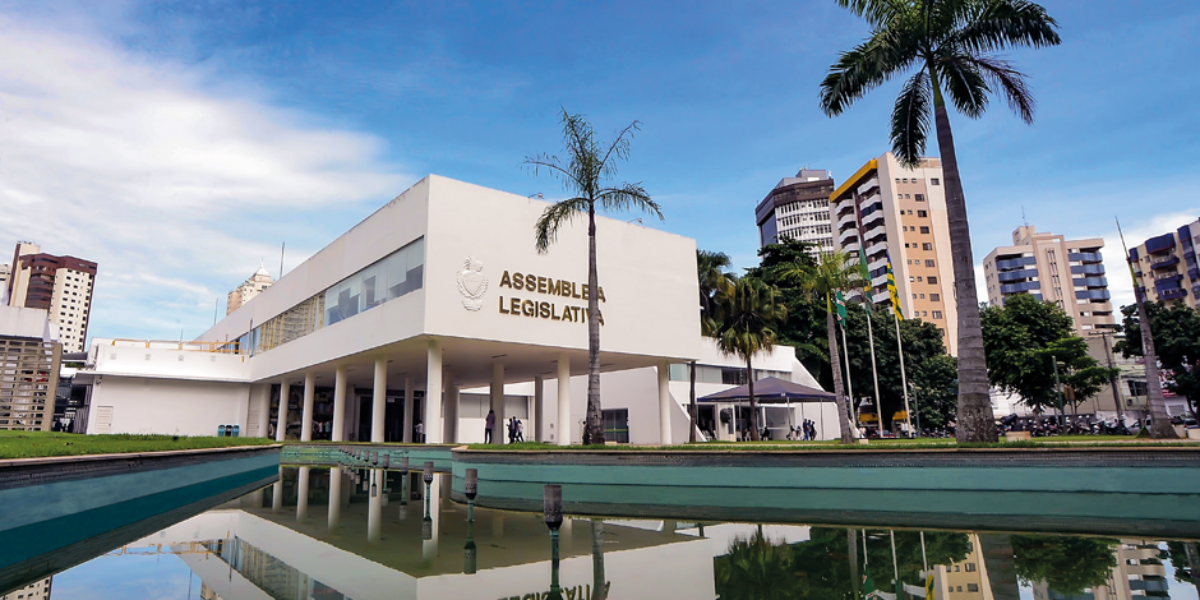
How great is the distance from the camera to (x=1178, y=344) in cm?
3988

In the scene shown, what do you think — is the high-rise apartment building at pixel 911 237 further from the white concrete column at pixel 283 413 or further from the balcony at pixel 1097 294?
the white concrete column at pixel 283 413

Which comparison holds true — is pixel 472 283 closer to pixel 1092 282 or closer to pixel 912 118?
pixel 912 118

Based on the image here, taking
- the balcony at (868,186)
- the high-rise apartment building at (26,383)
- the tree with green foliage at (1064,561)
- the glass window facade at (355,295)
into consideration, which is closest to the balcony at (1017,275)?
the balcony at (868,186)

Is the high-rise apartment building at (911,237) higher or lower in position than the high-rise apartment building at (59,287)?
lower

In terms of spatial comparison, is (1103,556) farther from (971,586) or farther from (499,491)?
(499,491)

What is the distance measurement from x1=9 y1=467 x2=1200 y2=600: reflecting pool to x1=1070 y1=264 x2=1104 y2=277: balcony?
12352cm

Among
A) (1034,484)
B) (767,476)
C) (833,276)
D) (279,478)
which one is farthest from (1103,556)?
(279,478)

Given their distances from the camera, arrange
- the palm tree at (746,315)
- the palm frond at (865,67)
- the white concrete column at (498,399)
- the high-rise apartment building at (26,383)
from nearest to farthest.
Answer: the palm frond at (865,67) < the high-rise apartment building at (26,383) < the white concrete column at (498,399) < the palm tree at (746,315)

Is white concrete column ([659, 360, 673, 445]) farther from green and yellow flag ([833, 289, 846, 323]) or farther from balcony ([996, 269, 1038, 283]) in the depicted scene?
balcony ([996, 269, 1038, 283])

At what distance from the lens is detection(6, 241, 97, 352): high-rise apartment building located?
143 metres

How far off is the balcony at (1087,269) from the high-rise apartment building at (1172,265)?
703 inches

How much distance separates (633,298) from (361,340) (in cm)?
1155

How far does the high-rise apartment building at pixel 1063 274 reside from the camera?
354 feet

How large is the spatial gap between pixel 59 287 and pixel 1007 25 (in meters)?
189
